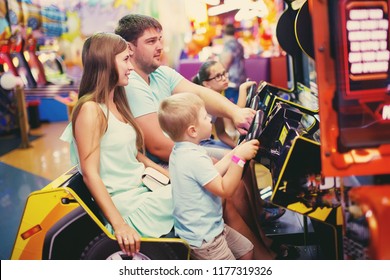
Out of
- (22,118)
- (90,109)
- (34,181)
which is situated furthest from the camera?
(22,118)

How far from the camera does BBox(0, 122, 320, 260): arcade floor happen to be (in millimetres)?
2375

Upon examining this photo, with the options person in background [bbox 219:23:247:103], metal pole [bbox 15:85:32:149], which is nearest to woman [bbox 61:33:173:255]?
person in background [bbox 219:23:247:103]

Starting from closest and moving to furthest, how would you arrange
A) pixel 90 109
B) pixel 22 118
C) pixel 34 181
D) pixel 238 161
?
pixel 238 161 < pixel 90 109 < pixel 34 181 < pixel 22 118

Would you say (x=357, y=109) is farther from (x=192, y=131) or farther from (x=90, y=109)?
(x=90, y=109)

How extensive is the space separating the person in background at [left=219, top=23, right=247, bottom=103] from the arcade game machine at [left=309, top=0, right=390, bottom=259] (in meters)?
2.29

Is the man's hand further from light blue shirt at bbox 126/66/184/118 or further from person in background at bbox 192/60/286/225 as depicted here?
person in background at bbox 192/60/286/225

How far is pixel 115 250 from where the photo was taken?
1678 millimetres

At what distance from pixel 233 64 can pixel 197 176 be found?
244cm

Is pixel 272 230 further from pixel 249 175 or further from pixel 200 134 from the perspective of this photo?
pixel 200 134

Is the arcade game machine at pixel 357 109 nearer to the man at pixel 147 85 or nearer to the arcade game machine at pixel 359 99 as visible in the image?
the arcade game machine at pixel 359 99

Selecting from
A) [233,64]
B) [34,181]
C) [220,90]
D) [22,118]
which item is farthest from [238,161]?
[22,118]

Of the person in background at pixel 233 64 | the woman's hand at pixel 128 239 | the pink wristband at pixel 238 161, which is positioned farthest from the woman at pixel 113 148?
the person in background at pixel 233 64

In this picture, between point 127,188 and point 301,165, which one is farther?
point 127,188

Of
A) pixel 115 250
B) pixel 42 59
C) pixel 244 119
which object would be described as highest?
pixel 42 59
